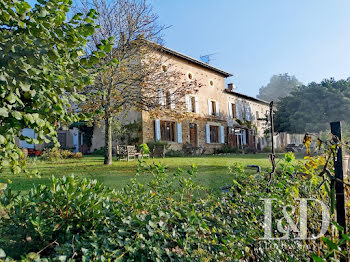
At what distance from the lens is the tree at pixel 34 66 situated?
138cm

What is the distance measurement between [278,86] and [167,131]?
6856cm

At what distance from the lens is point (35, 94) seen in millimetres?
1556

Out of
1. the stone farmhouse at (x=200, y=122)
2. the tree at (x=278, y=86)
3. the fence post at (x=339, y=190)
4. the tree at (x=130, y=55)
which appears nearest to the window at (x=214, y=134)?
the stone farmhouse at (x=200, y=122)

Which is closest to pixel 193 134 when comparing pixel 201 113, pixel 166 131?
pixel 201 113

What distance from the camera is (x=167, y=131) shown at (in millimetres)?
18875

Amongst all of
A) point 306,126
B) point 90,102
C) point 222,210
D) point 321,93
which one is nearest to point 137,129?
point 90,102

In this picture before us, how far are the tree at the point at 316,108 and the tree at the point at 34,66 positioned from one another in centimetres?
2803

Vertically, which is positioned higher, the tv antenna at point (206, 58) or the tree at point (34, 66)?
the tv antenna at point (206, 58)

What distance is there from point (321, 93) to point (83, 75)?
3007cm

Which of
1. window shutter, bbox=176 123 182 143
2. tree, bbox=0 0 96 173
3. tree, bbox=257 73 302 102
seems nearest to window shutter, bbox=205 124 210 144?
window shutter, bbox=176 123 182 143

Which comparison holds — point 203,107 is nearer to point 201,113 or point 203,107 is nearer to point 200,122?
point 201,113

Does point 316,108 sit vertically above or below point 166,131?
above

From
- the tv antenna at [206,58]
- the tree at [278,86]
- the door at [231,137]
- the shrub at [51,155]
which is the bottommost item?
the shrub at [51,155]

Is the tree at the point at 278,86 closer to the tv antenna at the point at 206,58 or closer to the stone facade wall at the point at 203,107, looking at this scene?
the stone facade wall at the point at 203,107
